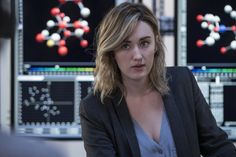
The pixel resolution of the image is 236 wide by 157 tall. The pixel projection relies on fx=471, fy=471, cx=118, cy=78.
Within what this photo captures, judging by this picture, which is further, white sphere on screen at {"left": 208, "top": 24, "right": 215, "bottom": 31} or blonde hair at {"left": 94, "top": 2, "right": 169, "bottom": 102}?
white sphere on screen at {"left": 208, "top": 24, "right": 215, "bottom": 31}

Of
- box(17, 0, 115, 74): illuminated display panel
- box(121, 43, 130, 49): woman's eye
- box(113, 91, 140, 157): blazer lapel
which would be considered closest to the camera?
box(113, 91, 140, 157): blazer lapel

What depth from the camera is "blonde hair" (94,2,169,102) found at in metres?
1.62

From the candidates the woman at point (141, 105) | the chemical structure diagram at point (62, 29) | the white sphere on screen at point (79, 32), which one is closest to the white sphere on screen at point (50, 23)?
the chemical structure diagram at point (62, 29)

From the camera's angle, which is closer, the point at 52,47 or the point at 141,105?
the point at 141,105

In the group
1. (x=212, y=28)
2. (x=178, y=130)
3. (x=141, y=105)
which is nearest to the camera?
(x=178, y=130)

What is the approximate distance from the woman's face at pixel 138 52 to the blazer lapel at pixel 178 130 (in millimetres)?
159

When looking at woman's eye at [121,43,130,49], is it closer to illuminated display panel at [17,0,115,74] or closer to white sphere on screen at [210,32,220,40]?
illuminated display panel at [17,0,115,74]

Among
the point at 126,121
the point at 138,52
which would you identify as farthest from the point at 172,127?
the point at 138,52

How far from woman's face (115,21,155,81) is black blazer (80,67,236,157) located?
108 millimetres

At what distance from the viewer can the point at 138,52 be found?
1.64 metres

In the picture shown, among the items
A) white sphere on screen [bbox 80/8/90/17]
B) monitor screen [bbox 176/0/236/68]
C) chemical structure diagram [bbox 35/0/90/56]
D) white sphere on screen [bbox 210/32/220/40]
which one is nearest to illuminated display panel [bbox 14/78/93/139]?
chemical structure diagram [bbox 35/0/90/56]

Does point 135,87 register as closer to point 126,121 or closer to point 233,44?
point 126,121

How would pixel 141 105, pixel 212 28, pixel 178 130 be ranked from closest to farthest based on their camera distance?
pixel 178 130
pixel 141 105
pixel 212 28

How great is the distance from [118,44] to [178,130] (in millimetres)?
359
